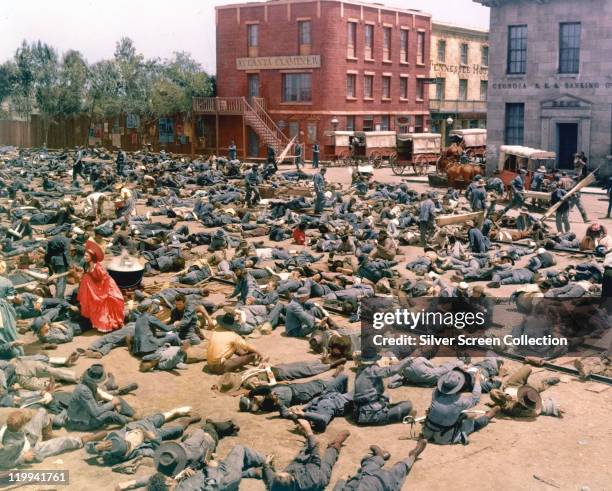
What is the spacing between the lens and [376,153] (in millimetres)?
44625

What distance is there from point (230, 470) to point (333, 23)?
4445 centimetres

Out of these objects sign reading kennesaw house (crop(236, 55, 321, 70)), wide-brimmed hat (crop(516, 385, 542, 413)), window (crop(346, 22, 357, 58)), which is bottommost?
wide-brimmed hat (crop(516, 385, 542, 413))

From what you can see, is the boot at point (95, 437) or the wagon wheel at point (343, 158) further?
the wagon wheel at point (343, 158)

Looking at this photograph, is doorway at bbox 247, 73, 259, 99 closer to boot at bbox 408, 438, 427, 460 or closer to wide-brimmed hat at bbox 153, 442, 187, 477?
boot at bbox 408, 438, 427, 460

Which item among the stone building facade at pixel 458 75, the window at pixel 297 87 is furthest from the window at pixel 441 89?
the window at pixel 297 87

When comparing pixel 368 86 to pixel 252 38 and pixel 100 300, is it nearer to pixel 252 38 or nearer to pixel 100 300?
pixel 252 38

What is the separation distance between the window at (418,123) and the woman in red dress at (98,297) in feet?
153

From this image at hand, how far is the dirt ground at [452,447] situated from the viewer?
27.2 ft

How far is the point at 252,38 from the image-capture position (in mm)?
52594

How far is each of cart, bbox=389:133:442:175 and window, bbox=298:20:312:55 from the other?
1269 centimetres

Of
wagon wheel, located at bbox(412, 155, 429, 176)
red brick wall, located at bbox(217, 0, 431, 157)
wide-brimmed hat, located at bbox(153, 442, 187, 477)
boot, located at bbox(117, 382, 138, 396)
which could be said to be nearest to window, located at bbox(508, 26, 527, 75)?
wagon wheel, located at bbox(412, 155, 429, 176)

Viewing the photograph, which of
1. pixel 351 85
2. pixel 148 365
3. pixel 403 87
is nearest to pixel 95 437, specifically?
pixel 148 365

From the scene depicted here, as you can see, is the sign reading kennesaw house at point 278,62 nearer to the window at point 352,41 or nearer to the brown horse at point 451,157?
the window at point 352,41

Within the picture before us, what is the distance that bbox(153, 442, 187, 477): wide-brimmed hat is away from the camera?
8188 mm
